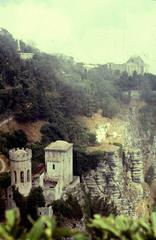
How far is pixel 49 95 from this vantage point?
17078 millimetres

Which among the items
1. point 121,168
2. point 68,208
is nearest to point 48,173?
point 68,208

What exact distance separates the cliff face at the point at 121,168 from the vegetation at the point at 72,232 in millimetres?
11140

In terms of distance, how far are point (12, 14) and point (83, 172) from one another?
658cm

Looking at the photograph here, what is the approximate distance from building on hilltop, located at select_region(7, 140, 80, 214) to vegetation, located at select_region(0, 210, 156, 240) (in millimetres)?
8778

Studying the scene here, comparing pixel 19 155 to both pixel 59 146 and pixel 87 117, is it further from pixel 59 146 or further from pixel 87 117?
pixel 87 117

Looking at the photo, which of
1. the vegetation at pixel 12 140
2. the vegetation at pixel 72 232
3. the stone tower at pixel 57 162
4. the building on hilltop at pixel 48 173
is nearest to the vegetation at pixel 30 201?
the building on hilltop at pixel 48 173

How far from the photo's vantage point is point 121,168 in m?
15.4

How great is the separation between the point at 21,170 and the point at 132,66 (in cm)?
1180

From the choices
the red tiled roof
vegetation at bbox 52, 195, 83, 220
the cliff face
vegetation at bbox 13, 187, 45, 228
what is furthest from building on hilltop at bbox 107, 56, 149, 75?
vegetation at bbox 13, 187, 45, 228

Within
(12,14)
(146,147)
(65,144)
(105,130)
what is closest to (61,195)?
(65,144)

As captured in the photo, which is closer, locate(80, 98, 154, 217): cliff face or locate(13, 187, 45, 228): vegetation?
locate(13, 187, 45, 228): vegetation

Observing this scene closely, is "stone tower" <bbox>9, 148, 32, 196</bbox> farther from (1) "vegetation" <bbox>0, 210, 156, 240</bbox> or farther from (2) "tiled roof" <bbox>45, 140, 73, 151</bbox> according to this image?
(1) "vegetation" <bbox>0, 210, 156, 240</bbox>

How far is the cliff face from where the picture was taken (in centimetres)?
1441

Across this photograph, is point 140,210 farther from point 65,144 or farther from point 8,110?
point 8,110
